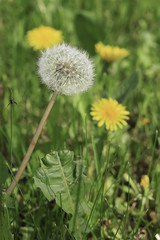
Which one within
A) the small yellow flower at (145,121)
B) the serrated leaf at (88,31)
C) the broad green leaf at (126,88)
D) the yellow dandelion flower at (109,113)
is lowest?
the yellow dandelion flower at (109,113)

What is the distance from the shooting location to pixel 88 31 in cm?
278

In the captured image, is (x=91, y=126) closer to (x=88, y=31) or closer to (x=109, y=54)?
(x=109, y=54)

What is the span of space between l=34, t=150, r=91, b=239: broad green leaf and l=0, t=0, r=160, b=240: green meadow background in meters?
0.02

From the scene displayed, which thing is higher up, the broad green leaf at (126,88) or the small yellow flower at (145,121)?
the broad green leaf at (126,88)

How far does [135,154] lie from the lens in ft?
6.77

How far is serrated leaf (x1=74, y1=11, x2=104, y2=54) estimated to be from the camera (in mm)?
2730

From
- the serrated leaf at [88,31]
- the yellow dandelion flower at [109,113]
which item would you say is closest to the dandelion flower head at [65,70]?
the yellow dandelion flower at [109,113]

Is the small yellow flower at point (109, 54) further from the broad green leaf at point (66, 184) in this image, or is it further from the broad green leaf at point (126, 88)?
Answer: the broad green leaf at point (66, 184)

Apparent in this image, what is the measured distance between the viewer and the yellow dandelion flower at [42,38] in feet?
8.31

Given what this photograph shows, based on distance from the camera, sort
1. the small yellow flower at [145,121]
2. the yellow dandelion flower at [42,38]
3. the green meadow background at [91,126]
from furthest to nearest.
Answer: the yellow dandelion flower at [42,38], the small yellow flower at [145,121], the green meadow background at [91,126]

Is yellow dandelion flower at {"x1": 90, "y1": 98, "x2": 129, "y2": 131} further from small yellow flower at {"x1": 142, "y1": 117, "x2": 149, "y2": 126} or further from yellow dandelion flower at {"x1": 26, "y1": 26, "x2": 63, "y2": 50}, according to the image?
yellow dandelion flower at {"x1": 26, "y1": 26, "x2": 63, "y2": 50}

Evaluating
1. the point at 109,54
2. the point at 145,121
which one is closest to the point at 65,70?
the point at 145,121

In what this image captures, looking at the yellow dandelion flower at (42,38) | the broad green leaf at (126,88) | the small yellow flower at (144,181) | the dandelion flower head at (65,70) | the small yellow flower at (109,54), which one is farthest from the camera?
the yellow dandelion flower at (42,38)

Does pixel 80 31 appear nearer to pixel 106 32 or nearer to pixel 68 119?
pixel 106 32
